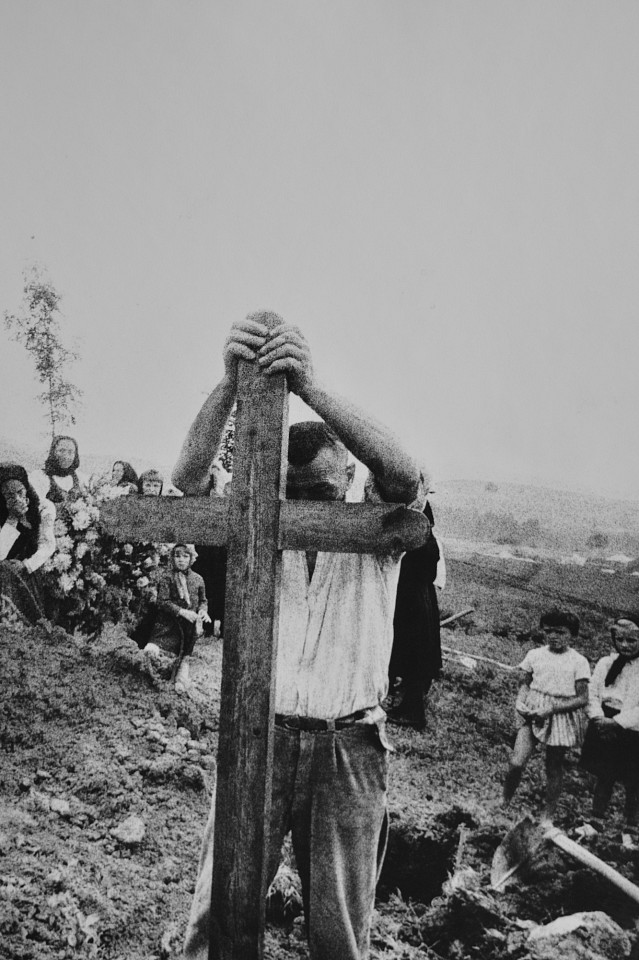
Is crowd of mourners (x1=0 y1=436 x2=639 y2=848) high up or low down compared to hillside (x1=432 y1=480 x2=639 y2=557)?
down

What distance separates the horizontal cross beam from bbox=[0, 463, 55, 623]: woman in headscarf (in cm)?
399

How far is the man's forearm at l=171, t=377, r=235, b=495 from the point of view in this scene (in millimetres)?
1448

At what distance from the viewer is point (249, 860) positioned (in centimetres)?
126

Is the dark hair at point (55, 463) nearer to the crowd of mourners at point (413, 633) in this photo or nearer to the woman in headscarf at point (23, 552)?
the crowd of mourners at point (413, 633)

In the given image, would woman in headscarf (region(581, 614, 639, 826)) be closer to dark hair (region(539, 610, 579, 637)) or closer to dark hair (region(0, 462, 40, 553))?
dark hair (region(539, 610, 579, 637))

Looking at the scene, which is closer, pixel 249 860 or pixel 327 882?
pixel 249 860

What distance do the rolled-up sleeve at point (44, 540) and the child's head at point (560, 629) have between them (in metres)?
3.85

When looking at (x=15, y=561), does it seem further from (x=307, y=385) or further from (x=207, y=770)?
(x=307, y=385)

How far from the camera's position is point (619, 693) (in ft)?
11.1

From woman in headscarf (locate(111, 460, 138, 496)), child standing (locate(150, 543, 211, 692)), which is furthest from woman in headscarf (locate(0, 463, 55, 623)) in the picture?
child standing (locate(150, 543, 211, 692))

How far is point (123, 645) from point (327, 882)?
3.83 meters

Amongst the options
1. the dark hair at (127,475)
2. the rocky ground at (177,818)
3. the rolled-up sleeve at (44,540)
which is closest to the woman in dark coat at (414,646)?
the rocky ground at (177,818)

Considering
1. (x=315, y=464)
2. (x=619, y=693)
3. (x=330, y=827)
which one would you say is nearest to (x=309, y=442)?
(x=315, y=464)

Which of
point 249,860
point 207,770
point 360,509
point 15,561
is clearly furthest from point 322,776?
point 15,561
